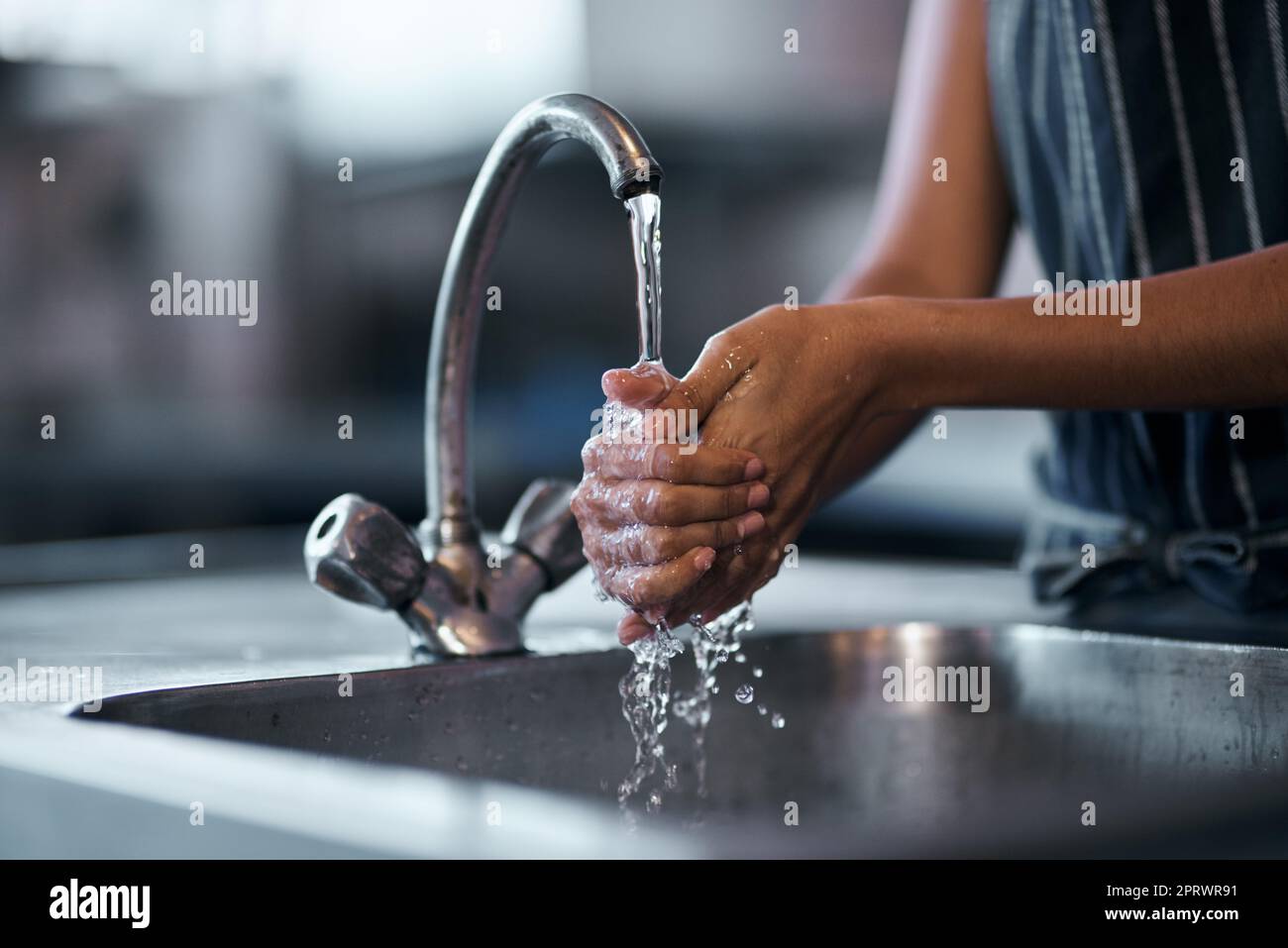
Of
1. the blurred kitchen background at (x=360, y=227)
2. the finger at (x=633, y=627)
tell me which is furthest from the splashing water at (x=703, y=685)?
the blurred kitchen background at (x=360, y=227)

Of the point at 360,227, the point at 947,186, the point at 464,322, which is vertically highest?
the point at 360,227

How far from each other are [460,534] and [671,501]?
0.20 metres

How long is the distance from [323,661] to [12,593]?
0.47 meters

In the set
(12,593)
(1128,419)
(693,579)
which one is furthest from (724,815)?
(12,593)

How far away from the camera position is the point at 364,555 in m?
0.73

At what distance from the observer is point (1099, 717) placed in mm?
787

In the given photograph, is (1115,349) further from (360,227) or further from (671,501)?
(360,227)

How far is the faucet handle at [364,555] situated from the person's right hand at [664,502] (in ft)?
0.45

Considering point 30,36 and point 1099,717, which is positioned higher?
point 30,36

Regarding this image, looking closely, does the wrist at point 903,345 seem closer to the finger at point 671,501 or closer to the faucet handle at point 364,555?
the finger at point 671,501

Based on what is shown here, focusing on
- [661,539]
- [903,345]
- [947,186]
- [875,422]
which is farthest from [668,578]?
[947,186]

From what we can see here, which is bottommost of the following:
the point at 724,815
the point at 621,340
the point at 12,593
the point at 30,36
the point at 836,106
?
the point at 724,815
